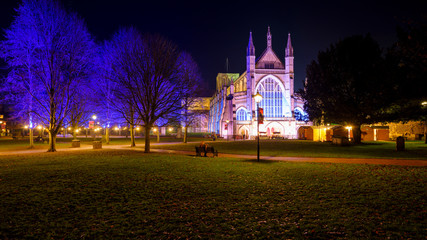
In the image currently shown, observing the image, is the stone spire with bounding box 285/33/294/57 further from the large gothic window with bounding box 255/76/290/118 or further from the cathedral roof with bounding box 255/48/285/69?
the large gothic window with bounding box 255/76/290/118

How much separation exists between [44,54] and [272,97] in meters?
52.5

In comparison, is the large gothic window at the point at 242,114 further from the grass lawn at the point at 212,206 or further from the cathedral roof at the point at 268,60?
the grass lawn at the point at 212,206

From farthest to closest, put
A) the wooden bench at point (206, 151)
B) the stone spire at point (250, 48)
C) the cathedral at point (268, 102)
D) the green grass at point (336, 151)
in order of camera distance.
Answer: the stone spire at point (250, 48) → the cathedral at point (268, 102) → the green grass at point (336, 151) → the wooden bench at point (206, 151)

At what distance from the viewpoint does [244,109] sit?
210ft

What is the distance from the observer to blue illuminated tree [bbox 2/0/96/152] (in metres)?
20.0

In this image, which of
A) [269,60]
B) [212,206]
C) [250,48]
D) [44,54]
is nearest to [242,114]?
[269,60]

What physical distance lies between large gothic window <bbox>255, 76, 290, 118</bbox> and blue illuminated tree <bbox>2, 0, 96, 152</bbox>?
47867 mm

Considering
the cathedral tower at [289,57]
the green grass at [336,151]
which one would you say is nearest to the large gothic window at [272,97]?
the cathedral tower at [289,57]

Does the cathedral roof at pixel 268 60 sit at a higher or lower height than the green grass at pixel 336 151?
higher

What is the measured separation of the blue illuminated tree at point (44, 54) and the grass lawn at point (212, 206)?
1384 cm

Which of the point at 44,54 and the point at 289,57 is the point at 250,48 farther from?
the point at 44,54

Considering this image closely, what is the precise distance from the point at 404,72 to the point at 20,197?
32.1 meters

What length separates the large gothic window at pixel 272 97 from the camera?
62281 mm

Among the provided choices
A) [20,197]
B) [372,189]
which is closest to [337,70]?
[372,189]
